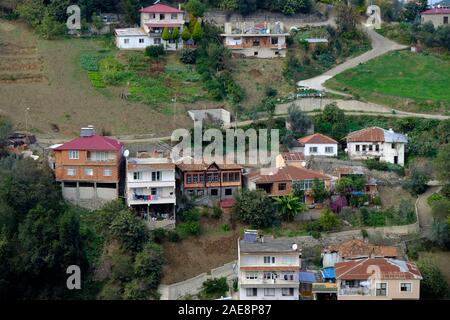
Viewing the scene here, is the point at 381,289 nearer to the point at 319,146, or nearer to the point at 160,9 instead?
the point at 319,146

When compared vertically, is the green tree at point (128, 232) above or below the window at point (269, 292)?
above

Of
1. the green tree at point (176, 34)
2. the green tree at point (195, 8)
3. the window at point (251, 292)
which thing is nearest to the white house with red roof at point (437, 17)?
the green tree at point (195, 8)

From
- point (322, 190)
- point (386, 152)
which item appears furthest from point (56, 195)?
point (386, 152)

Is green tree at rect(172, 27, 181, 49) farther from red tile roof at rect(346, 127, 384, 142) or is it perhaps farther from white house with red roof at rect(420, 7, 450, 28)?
white house with red roof at rect(420, 7, 450, 28)

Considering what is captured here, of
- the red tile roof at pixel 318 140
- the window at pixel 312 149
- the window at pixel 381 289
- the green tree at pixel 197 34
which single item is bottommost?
the window at pixel 381 289

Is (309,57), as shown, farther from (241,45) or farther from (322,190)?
(322,190)

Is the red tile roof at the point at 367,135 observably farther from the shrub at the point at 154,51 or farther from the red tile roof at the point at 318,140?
the shrub at the point at 154,51

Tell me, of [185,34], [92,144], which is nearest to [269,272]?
[92,144]
